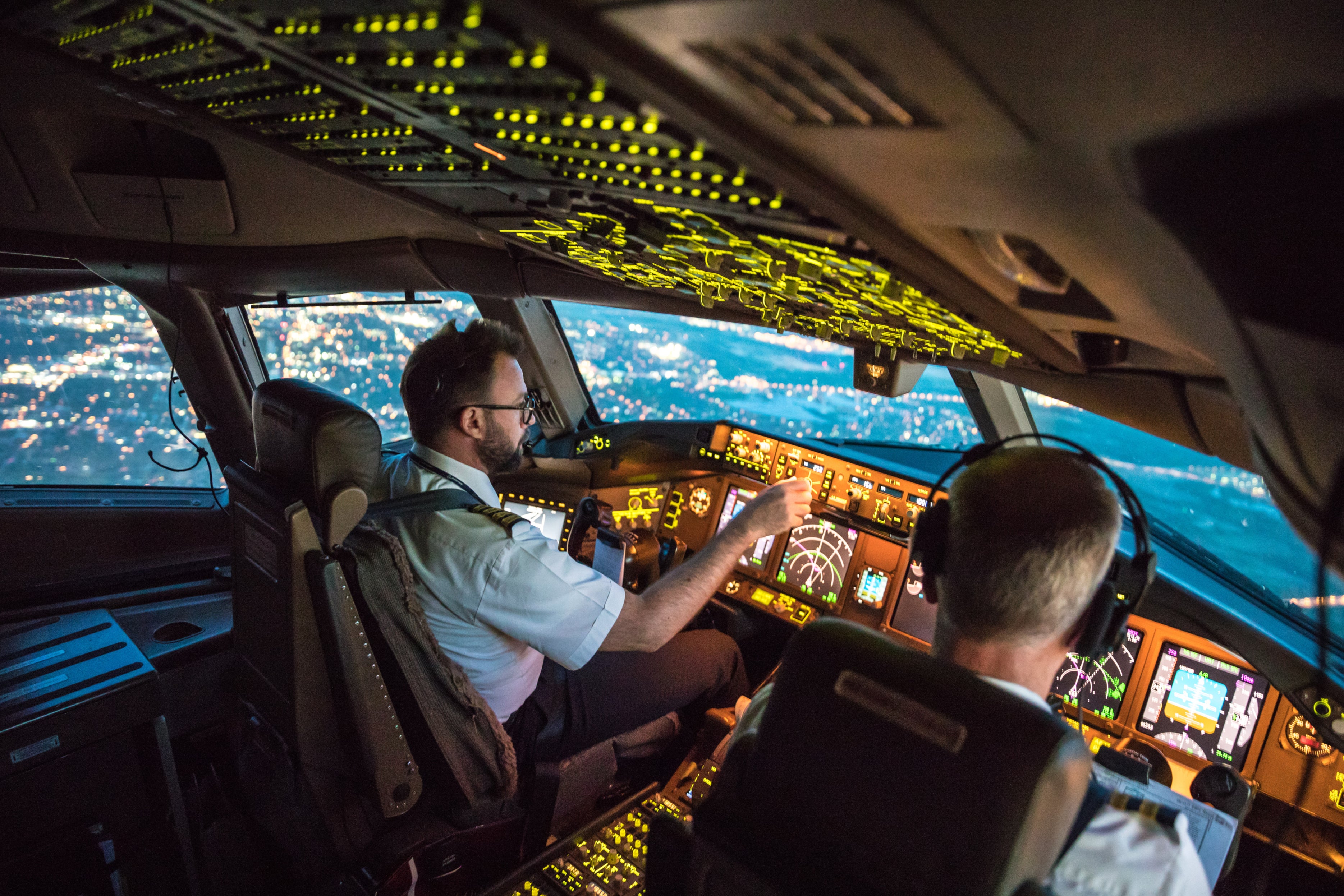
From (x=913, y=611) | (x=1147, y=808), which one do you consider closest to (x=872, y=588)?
(x=913, y=611)

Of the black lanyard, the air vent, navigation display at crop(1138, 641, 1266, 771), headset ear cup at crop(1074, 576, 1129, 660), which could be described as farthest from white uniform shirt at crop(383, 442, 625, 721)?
navigation display at crop(1138, 641, 1266, 771)

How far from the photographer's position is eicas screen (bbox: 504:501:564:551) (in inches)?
119

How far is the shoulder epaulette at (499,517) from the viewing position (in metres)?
1.70

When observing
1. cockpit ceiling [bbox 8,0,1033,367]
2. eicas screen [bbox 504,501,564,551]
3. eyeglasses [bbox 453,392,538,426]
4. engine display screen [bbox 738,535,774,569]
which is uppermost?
cockpit ceiling [bbox 8,0,1033,367]

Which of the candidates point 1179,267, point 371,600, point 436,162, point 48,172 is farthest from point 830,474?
point 48,172

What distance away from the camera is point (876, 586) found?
251 centimetres

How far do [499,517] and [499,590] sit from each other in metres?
0.18

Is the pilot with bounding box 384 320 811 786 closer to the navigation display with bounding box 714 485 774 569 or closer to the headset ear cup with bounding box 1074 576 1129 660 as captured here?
the navigation display with bounding box 714 485 774 569

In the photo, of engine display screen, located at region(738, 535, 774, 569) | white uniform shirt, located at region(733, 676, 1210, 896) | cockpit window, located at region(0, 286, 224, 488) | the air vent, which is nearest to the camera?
the air vent

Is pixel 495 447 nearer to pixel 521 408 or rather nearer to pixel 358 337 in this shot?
pixel 521 408

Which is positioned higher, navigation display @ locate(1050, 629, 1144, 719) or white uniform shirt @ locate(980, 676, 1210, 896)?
white uniform shirt @ locate(980, 676, 1210, 896)

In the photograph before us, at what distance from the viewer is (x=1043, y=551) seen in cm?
90

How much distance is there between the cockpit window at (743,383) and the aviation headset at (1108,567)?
1.17 meters

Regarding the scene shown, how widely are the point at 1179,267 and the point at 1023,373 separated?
1.29 m
